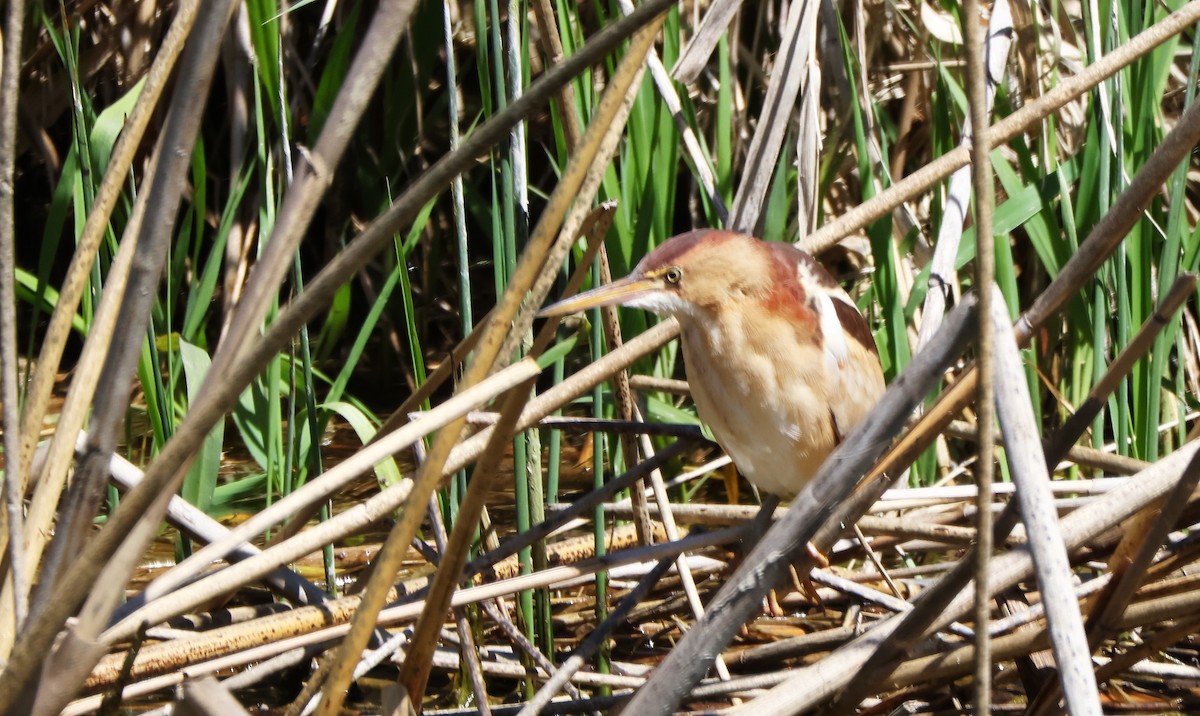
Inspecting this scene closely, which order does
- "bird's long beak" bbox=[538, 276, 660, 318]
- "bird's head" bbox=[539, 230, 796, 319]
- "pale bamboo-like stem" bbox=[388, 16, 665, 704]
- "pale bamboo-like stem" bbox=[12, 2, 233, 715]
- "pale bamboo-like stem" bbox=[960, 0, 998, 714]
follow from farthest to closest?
"bird's head" bbox=[539, 230, 796, 319], "bird's long beak" bbox=[538, 276, 660, 318], "pale bamboo-like stem" bbox=[388, 16, 665, 704], "pale bamboo-like stem" bbox=[12, 2, 233, 715], "pale bamboo-like stem" bbox=[960, 0, 998, 714]

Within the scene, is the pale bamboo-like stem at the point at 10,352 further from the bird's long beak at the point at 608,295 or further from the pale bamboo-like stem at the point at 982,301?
the pale bamboo-like stem at the point at 982,301

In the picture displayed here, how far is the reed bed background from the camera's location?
125cm

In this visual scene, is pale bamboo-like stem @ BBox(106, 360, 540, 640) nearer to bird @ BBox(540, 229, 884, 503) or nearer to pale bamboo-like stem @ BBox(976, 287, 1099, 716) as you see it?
pale bamboo-like stem @ BBox(976, 287, 1099, 716)

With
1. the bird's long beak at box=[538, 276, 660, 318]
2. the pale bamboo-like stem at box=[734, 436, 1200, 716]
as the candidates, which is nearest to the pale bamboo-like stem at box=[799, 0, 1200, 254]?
the bird's long beak at box=[538, 276, 660, 318]

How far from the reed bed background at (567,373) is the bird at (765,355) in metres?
0.09

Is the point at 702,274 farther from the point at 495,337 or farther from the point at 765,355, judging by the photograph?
the point at 495,337

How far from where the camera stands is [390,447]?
1.40 metres

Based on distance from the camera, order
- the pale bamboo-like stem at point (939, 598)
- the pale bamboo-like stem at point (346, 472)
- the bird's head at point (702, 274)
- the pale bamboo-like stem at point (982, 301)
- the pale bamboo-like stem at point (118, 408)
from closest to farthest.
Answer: the pale bamboo-like stem at point (982, 301)
the pale bamboo-like stem at point (118, 408)
the pale bamboo-like stem at point (346, 472)
the pale bamboo-like stem at point (939, 598)
the bird's head at point (702, 274)

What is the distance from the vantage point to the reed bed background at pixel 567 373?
125 centimetres

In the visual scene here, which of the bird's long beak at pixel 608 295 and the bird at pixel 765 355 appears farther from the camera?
the bird at pixel 765 355

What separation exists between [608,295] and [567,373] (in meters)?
1.62

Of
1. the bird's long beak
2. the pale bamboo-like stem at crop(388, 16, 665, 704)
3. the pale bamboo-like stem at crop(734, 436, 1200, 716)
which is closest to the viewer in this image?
the pale bamboo-like stem at crop(388, 16, 665, 704)

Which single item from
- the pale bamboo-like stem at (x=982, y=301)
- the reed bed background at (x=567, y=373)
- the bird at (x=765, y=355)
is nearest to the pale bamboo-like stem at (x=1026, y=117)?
the reed bed background at (x=567, y=373)

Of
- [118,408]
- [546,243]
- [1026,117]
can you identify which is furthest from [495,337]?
[1026,117]
